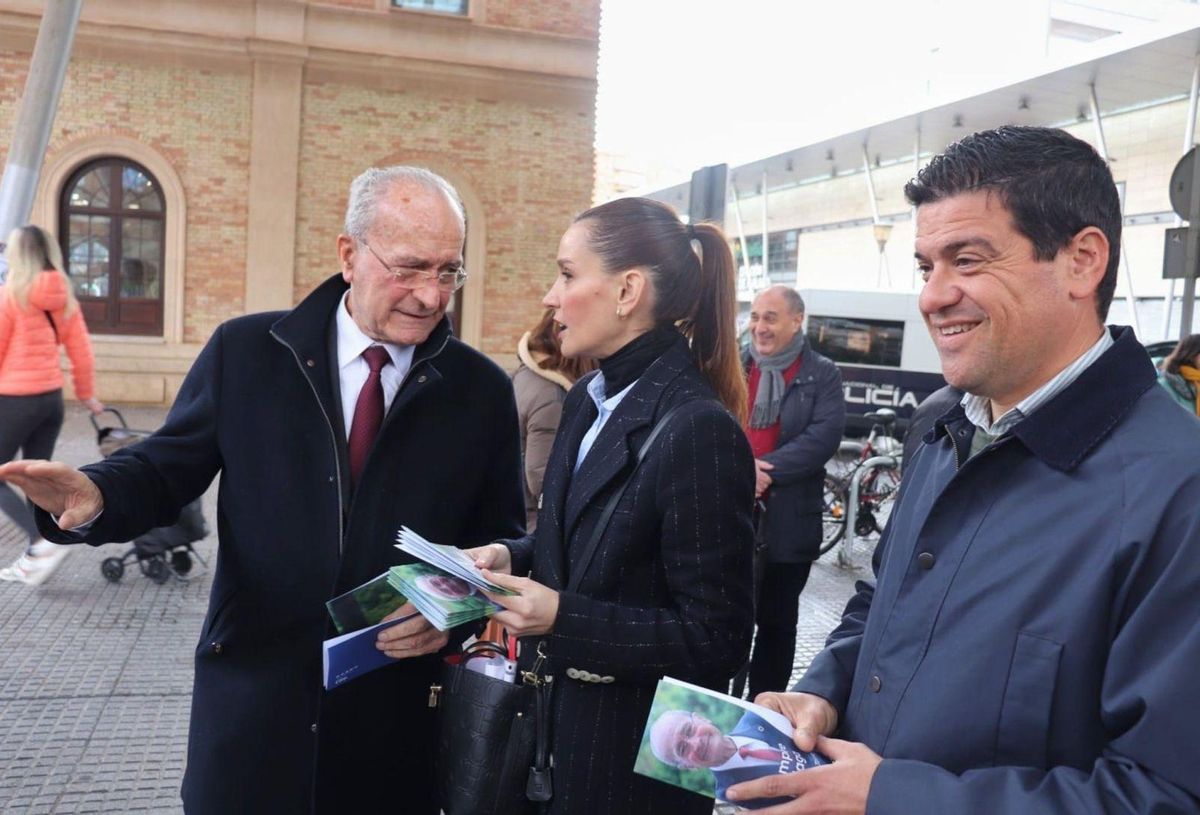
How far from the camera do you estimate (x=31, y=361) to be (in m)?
6.64

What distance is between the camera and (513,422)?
282 cm

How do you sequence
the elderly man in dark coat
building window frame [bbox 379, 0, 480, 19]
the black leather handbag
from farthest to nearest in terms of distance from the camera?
building window frame [bbox 379, 0, 480, 19]
the elderly man in dark coat
the black leather handbag

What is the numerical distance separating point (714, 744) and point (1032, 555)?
55 centimetres

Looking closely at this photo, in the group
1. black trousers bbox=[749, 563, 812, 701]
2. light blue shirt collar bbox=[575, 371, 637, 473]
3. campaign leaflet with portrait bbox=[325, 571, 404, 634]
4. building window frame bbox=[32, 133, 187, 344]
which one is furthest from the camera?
building window frame bbox=[32, 133, 187, 344]

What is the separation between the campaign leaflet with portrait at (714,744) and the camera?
153 centimetres

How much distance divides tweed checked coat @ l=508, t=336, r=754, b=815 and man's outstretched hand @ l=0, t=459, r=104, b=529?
1.05m

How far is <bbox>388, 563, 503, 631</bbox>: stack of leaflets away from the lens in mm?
1940

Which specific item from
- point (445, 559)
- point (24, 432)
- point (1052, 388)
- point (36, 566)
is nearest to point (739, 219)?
point (24, 432)

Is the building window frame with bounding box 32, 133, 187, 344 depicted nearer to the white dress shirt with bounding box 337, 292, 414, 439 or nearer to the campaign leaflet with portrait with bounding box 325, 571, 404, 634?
the white dress shirt with bounding box 337, 292, 414, 439

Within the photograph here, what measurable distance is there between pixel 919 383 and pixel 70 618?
46.8ft

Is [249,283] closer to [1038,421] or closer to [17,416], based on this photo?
[17,416]

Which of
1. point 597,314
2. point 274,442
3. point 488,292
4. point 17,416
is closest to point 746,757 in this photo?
point 597,314

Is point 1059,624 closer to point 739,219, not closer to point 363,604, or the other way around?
point 363,604

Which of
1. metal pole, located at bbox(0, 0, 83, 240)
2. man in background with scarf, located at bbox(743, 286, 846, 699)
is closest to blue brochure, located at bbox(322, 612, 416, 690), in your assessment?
man in background with scarf, located at bbox(743, 286, 846, 699)
